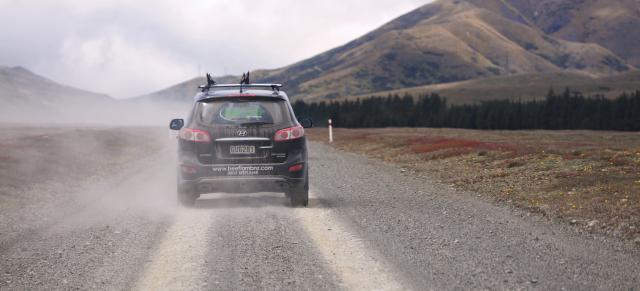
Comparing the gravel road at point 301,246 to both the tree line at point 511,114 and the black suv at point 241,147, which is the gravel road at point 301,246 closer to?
the black suv at point 241,147

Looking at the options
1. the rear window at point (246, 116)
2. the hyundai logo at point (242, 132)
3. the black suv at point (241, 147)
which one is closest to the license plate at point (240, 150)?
the black suv at point (241, 147)

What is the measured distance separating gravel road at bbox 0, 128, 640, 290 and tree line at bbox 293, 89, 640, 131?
119 metres

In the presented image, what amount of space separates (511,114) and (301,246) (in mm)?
133567

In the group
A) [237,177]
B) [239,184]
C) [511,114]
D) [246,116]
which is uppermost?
[246,116]

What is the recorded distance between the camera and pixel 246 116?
468 inches

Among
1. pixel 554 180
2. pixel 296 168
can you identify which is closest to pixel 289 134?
pixel 296 168

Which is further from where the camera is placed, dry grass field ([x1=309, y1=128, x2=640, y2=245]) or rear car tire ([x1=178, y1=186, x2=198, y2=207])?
rear car tire ([x1=178, y1=186, x2=198, y2=207])

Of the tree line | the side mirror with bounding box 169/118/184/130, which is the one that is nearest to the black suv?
the side mirror with bounding box 169/118/184/130

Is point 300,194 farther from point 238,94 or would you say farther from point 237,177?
point 238,94

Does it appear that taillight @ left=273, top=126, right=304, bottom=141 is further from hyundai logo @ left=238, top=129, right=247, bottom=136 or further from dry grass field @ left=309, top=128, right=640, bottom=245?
dry grass field @ left=309, top=128, right=640, bottom=245

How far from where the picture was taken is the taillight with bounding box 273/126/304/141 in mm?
11656

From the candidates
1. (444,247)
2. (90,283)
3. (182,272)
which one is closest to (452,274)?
(444,247)

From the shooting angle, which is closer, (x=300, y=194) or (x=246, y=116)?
(x=246, y=116)

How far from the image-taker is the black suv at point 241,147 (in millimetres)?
11539
